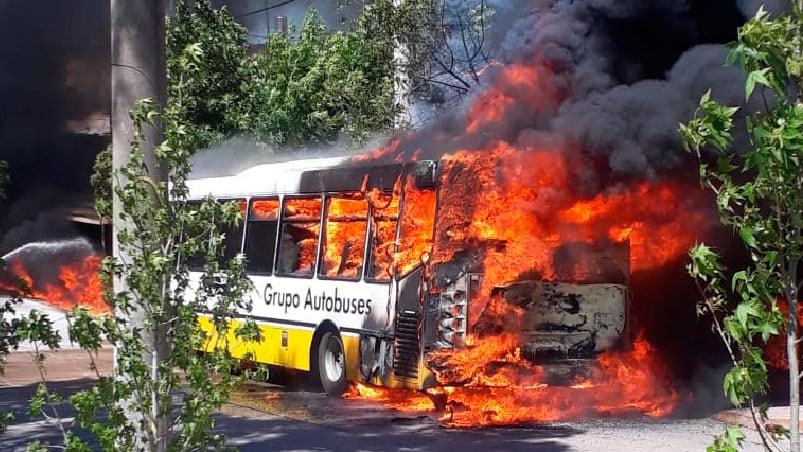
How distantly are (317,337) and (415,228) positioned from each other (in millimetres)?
2532

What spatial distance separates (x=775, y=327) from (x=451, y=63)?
557 inches

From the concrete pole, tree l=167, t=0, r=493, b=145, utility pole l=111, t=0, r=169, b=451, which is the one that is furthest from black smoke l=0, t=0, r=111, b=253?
utility pole l=111, t=0, r=169, b=451

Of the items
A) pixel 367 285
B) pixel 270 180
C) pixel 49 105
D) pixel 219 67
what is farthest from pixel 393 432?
pixel 49 105

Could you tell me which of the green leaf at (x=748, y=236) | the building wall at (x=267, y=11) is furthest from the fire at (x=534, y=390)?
the building wall at (x=267, y=11)

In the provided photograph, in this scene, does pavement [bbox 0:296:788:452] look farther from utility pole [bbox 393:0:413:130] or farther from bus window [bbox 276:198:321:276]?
utility pole [bbox 393:0:413:130]

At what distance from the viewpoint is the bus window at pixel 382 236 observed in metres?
11.4

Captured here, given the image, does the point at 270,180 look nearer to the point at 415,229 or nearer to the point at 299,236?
the point at 299,236

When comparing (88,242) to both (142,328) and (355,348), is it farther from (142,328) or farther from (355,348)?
(142,328)

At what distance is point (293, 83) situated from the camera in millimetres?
20797

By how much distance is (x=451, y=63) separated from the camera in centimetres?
1759

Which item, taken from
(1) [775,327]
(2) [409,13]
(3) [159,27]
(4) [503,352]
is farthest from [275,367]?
(1) [775,327]

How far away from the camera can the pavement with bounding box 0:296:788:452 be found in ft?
31.1

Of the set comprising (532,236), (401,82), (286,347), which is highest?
(401,82)

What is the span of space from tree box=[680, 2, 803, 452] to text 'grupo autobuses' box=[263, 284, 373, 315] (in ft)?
26.0
